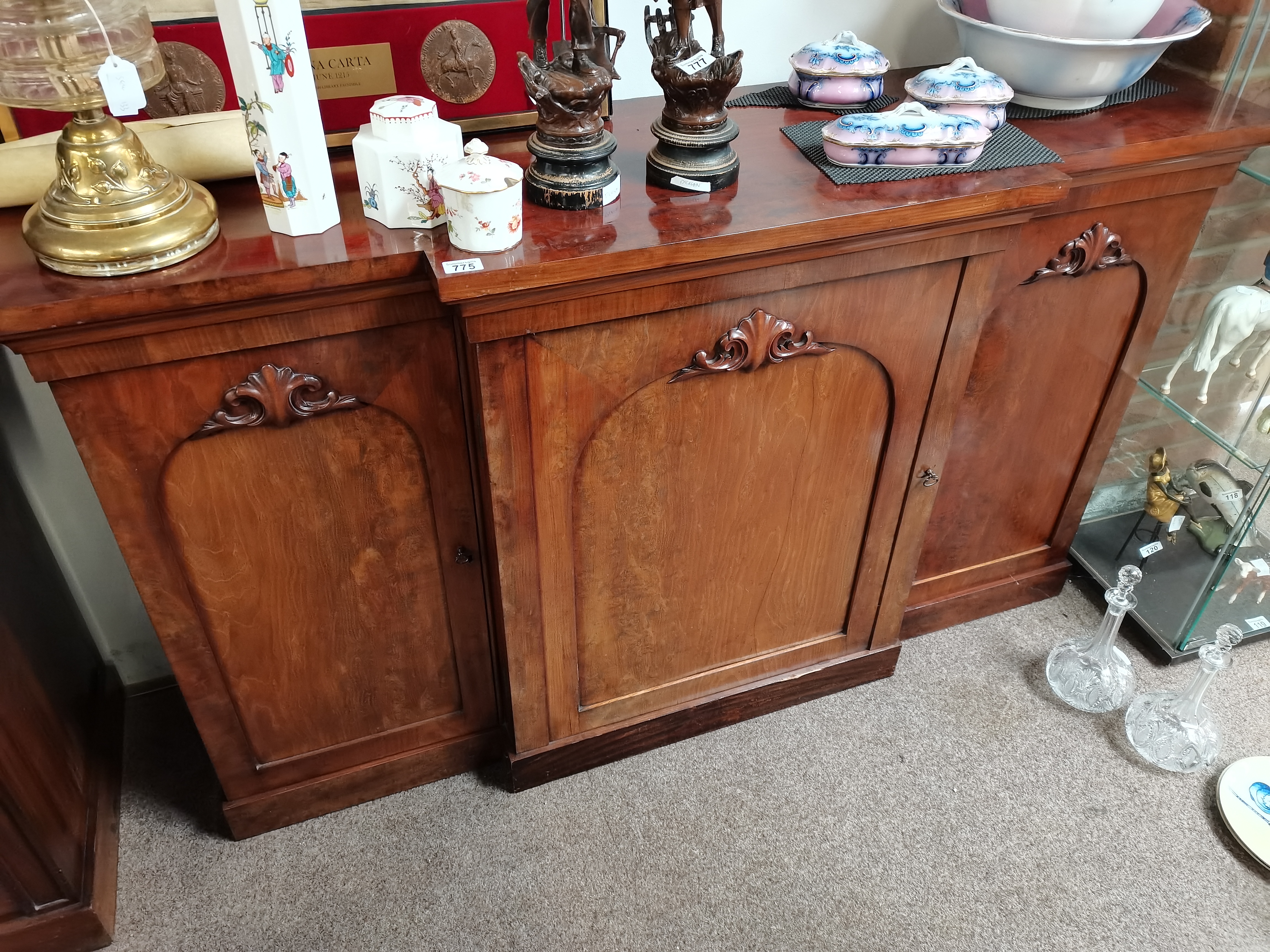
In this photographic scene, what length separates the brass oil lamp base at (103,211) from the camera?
3.07ft

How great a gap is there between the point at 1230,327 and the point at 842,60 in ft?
2.70

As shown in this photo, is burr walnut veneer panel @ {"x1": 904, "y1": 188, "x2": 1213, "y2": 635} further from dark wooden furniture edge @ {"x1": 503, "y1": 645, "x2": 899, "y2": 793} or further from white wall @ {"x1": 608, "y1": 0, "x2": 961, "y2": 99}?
white wall @ {"x1": 608, "y1": 0, "x2": 961, "y2": 99}

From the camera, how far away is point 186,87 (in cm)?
110

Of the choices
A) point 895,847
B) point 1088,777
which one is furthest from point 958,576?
point 895,847

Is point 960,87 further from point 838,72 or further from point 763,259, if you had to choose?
point 763,259

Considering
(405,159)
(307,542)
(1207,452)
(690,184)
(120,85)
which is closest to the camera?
(120,85)

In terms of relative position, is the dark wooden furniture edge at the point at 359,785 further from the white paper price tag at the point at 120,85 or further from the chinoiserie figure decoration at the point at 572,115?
the white paper price tag at the point at 120,85

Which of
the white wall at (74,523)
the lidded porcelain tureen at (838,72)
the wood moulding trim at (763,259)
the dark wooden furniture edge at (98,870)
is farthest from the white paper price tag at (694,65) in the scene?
the dark wooden furniture edge at (98,870)

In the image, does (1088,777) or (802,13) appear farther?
(1088,777)

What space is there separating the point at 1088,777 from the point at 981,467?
1.80 ft

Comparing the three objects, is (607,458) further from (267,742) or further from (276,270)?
(267,742)

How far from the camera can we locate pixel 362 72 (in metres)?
1.14

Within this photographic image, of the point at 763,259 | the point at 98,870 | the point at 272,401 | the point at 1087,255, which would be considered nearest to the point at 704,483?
the point at 763,259

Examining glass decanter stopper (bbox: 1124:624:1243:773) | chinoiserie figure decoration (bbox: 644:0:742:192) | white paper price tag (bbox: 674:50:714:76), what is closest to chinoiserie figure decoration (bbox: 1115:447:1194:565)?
glass decanter stopper (bbox: 1124:624:1243:773)
